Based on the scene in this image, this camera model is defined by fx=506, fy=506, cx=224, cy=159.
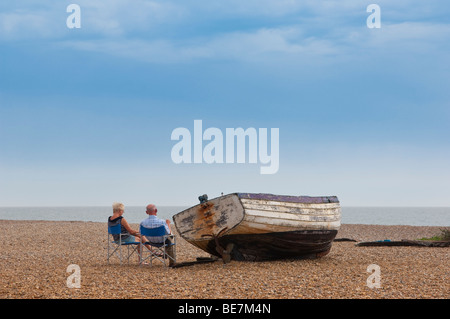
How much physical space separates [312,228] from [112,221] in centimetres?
473

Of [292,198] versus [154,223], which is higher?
[292,198]

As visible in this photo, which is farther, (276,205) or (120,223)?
(120,223)

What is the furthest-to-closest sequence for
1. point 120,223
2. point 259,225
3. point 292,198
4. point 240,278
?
point 120,223 → point 292,198 → point 259,225 → point 240,278

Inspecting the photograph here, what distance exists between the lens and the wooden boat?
11.1 meters

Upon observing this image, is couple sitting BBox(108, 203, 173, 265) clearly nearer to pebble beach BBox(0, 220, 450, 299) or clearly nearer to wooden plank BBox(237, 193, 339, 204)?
pebble beach BBox(0, 220, 450, 299)

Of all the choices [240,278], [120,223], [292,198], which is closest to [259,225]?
[292,198]

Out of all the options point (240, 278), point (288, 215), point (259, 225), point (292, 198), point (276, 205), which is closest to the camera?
point (240, 278)

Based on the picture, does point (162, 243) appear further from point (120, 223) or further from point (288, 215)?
point (288, 215)

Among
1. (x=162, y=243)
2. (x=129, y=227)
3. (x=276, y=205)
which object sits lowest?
(x=162, y=243)

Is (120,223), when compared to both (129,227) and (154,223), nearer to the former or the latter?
(129,227)

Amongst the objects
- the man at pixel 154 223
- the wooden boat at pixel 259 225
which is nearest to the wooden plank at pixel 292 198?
the wooden boat at pixel 259 225

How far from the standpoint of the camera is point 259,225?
1109 cm

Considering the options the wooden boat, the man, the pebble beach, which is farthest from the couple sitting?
the wooden boat
